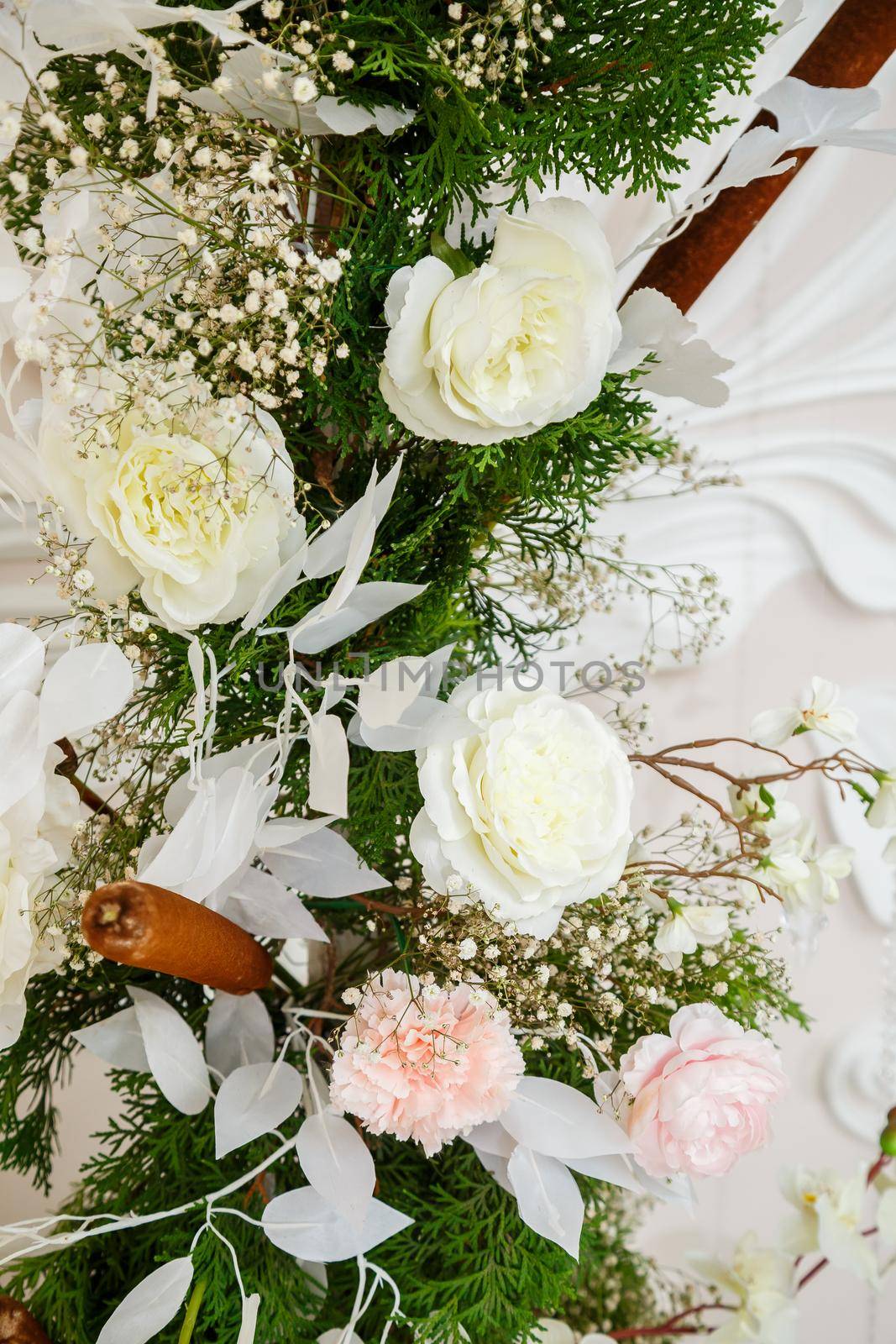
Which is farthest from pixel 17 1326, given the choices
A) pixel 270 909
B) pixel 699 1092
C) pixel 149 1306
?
pixel 699 1092

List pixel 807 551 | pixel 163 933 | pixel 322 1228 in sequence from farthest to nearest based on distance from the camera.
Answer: pixel 807 551
pixel 322 1228
pixel 163 933

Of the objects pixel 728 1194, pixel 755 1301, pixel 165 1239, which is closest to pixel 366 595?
pixel 165 1239

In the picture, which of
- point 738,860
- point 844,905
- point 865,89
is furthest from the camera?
point 844,905

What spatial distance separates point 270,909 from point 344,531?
0.63 feet

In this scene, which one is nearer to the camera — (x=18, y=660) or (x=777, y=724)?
(x=18, y=660)

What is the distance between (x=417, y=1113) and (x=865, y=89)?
1.53 feet

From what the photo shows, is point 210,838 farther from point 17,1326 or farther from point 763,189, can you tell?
point 763,189

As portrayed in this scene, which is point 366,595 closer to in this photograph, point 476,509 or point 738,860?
point 476,509

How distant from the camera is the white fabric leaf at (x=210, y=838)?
39 cm

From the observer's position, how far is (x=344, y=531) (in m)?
0.41

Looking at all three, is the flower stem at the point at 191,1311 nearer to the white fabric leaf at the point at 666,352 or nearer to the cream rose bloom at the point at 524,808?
the cream rose bloom at the point at 524,808

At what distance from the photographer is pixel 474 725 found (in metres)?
0.41

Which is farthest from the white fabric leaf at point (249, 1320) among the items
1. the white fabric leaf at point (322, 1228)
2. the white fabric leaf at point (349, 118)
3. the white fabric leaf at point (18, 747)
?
the white fabric leaf at point (349, 118)

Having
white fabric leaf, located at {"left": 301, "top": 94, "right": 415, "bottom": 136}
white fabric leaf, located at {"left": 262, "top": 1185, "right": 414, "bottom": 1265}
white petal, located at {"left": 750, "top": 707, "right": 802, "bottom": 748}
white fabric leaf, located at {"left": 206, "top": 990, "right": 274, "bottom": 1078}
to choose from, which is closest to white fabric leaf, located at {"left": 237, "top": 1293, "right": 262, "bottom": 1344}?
white fabric leaf, located at {"left": 262, "top": 1185, "right": 414, "bottom": 1265}
